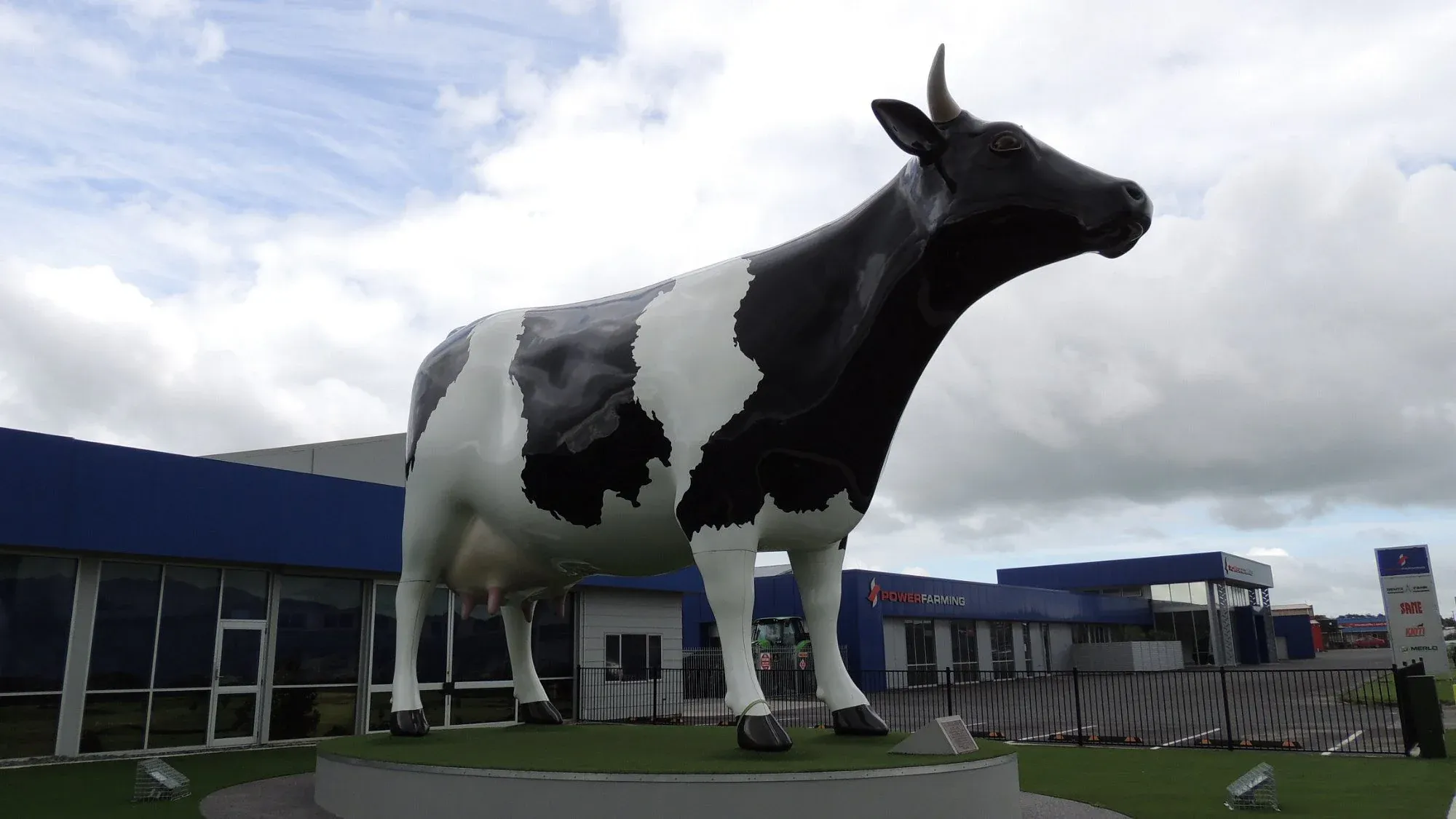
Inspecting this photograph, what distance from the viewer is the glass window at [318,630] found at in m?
14.1

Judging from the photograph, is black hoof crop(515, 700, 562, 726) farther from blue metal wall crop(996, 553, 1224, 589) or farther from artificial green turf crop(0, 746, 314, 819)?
blue metal wall crop(996, 553, 1224, 589)

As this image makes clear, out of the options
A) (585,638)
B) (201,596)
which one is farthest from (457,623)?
(201,596)

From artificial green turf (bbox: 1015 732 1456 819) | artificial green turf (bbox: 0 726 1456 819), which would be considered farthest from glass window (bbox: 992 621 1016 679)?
artificial green turf (bbox: 1015 732 1456 819)

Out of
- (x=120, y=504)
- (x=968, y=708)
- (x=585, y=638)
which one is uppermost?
(x=120, y=504)

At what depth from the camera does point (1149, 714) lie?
19359 mm

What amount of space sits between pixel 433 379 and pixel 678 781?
3315 millimetres

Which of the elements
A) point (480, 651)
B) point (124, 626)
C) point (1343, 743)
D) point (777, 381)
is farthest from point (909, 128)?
point (480, 651)

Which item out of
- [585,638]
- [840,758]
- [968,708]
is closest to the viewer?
[840,758]

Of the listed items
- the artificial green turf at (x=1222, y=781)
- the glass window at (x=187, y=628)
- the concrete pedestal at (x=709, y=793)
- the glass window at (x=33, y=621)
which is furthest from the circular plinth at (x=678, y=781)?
the glass window at (x=187, y=628)

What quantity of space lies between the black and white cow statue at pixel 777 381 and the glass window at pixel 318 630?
9.40 meters

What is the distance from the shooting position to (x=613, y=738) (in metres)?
6.82

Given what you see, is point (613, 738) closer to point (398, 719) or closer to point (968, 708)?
point (398, 719)

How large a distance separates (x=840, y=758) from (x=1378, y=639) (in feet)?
463

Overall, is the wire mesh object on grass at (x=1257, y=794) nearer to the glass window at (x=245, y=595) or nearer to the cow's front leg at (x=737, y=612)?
the cow's front leg at (x=737, y=612)
